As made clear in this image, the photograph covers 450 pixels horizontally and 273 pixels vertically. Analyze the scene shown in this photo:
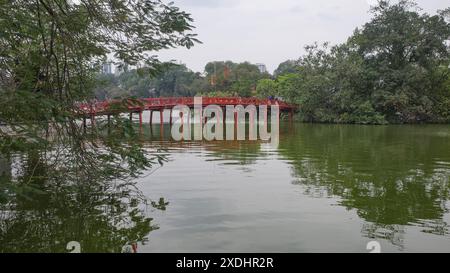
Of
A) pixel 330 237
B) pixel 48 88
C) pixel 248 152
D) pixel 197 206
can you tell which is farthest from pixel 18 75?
pixel 248 152

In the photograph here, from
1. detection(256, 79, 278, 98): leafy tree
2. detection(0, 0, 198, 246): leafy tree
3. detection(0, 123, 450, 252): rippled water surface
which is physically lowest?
detection(0, 123, 450, 252): rippled water surface

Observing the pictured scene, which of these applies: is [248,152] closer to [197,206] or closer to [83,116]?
[197,206]

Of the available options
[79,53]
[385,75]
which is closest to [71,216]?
[79,53]

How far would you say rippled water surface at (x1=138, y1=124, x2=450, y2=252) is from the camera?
5.75 m

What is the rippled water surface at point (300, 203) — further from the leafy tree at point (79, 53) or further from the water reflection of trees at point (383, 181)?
the leafy tree at point (79, 53)

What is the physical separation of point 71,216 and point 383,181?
674cm

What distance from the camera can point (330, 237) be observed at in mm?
5918

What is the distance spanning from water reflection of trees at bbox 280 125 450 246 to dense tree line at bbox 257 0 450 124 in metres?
20.3

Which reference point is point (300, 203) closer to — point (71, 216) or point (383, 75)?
point (71, 216)

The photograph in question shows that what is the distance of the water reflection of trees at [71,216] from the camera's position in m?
5.45

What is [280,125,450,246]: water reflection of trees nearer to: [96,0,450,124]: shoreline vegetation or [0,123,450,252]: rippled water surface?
[0,123,450,252]: rippled water surface

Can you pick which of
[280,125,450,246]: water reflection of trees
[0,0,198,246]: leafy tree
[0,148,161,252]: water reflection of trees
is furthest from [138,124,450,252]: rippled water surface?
[0,0,198,246]: leafy tree

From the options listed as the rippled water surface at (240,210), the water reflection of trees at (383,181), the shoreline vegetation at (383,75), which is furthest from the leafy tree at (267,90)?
the rippled water surface at (240,210)

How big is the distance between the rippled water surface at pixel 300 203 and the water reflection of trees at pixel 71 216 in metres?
0.40
